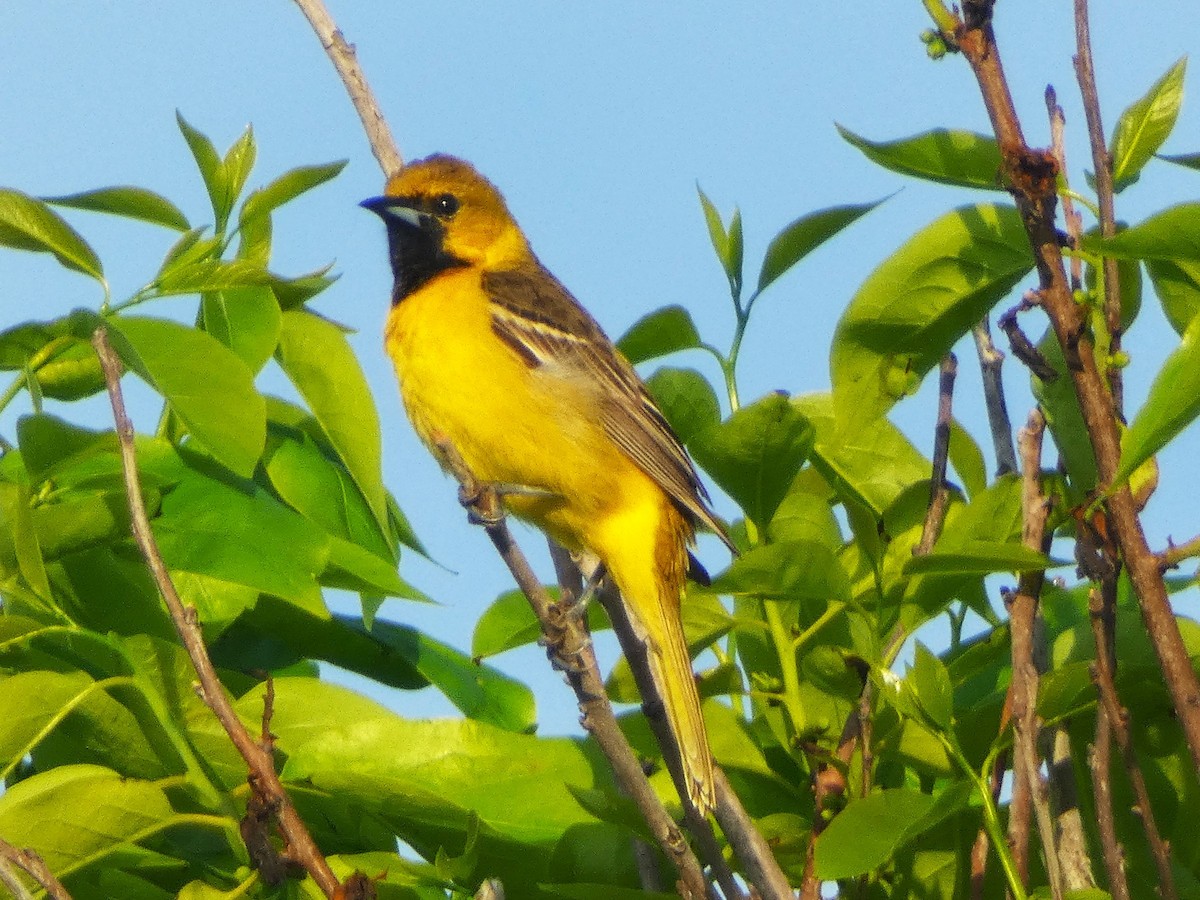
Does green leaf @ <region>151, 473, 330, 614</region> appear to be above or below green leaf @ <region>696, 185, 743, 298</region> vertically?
below

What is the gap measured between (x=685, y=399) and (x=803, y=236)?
389 mm

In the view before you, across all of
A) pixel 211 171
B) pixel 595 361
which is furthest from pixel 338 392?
pixel 595 361

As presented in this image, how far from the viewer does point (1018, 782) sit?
2.17 m

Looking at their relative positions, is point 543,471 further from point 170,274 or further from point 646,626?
point 170,274

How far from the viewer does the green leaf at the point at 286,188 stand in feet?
9.47

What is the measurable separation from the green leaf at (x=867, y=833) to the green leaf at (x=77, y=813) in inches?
42.3

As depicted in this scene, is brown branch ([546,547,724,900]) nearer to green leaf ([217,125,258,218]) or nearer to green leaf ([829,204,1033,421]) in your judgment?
green leaf ([829,204,1033,421])

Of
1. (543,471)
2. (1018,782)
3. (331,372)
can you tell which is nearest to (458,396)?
(543,471)

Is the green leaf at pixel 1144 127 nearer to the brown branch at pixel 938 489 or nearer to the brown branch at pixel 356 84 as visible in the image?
the brown branch at pixel 938 489

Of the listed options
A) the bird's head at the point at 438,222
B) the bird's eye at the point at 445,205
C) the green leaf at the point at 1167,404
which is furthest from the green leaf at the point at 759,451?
the bird's eye at the point at 445,205

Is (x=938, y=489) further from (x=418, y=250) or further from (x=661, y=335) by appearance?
(x=418, y=250)

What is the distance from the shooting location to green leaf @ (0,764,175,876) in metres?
2.25

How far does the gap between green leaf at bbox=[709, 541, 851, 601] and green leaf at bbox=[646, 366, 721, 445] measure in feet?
1.28

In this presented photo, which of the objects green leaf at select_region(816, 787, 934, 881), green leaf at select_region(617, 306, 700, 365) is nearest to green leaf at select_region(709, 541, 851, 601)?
green leaf at select_region(816, 787, 934, 881)
